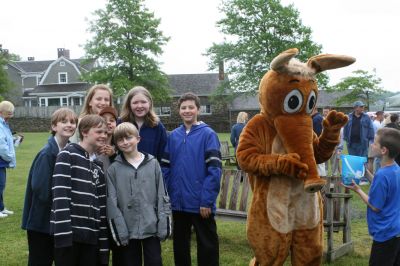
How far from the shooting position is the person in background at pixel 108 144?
163 inches

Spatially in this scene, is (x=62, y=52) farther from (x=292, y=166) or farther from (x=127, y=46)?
(x=292, y=166)

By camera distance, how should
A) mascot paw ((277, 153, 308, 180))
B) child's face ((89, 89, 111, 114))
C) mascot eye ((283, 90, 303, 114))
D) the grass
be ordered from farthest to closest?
the grass
child's face ((89, 89, 111, 114))
mascot eye ((283, 90, 303, 114))
mascot paw ((277, 153, 308, 180))

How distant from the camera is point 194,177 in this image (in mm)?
4570

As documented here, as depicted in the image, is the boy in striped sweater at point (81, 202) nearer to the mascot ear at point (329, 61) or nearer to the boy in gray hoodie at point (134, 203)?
the boy in gray hoodie at point (134, 203)

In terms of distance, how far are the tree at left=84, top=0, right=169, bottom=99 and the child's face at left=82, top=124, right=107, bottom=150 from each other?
31260mm

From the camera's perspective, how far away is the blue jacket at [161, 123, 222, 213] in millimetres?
4555

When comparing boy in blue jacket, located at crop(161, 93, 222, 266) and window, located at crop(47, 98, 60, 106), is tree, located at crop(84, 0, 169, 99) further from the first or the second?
boy in blue jacket, located at crop(161, 93, 222, 266)

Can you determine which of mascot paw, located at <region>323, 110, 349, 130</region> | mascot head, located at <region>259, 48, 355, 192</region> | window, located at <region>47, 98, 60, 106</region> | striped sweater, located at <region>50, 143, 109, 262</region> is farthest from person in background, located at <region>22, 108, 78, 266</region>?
window, located at <region>47, 98, 60, 106</region>

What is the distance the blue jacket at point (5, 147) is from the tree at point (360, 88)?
3653 cm

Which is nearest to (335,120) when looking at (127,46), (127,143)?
(127,143)

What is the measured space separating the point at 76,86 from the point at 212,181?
157ft

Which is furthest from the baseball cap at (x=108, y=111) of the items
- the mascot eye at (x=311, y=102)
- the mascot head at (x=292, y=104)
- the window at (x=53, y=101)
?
the window at (x=53, y=101)

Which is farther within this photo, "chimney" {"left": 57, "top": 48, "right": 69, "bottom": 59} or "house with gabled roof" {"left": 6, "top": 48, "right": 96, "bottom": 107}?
"chimney" {"left": 57, "top": 48, "right": 69, "bottom": 59}

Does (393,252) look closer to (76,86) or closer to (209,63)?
(209,63)
